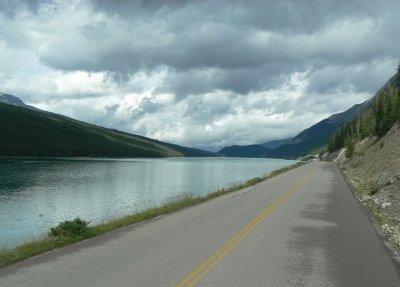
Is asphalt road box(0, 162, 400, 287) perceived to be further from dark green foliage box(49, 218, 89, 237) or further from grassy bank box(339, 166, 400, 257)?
dark green foliage box(49, 218, 89, 237)

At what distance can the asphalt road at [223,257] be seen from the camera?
29.9 ft

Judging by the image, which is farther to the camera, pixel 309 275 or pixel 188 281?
pixel 309 275

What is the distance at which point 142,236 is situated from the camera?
14.7 metres

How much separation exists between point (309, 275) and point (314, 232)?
626 centimetres

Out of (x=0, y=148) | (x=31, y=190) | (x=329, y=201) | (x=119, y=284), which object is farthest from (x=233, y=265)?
(x=0, y=148)

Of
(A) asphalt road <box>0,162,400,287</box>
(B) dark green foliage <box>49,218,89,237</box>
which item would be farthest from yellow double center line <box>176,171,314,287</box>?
(B) dark green foliage <box>49,218,89,237</box>

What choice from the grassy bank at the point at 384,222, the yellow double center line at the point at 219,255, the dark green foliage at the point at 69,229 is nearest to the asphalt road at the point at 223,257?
the yellow double center line at the point at 219,255

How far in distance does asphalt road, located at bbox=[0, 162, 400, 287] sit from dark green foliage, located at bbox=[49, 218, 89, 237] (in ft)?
2.76

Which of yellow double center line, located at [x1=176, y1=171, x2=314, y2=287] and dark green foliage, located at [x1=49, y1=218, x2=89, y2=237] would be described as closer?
yellow double center line, located at [x1=176, y1=171, x2=314, y2=287]

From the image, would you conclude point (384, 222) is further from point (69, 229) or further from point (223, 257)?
point (69, 229)

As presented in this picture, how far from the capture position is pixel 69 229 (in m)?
14.5

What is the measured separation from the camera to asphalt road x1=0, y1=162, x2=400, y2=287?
9.12 metres

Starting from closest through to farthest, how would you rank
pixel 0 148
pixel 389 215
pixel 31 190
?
1. pixel 389 215
2. pixel 31 190
3. pixel 0 148

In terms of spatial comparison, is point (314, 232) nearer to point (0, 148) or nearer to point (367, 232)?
point (367, 232)
